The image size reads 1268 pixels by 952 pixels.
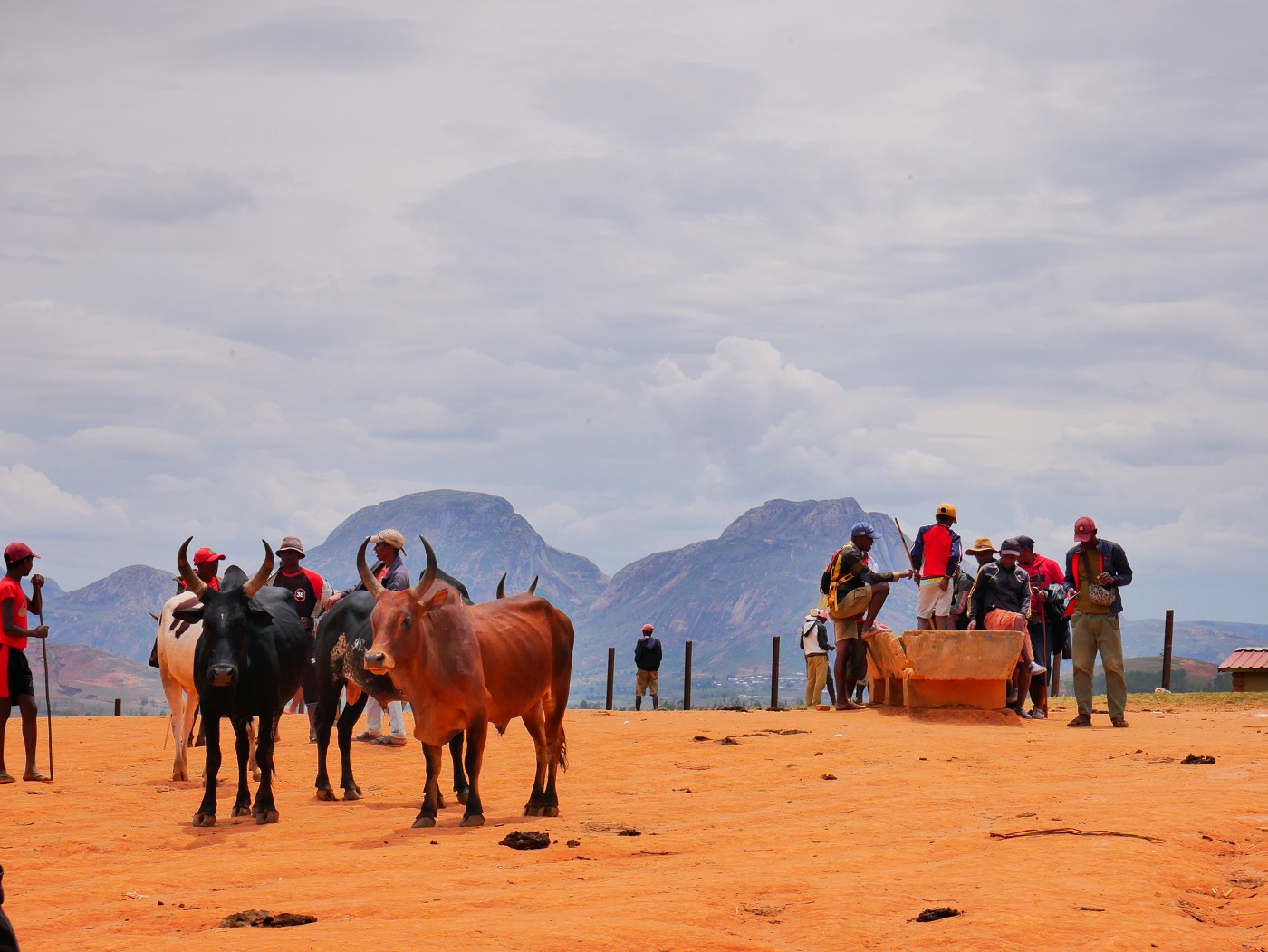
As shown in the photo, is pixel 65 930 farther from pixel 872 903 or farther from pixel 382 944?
pixel 872 903

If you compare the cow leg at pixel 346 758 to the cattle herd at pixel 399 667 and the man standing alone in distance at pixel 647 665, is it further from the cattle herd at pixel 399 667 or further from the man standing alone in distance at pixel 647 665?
the man standing alone in distance at pixel 647 665

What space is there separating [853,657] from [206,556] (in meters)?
8.37

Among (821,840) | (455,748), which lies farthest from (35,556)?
(821,840)

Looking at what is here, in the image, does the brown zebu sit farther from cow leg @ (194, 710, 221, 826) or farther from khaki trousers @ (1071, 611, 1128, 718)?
khaki trousers @ (1071, 611, 1128, 718)

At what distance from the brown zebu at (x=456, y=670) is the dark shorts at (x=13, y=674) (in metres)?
4.97

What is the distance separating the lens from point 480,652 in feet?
38.4

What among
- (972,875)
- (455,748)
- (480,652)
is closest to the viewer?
(972,875)

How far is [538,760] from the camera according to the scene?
38.3 feet

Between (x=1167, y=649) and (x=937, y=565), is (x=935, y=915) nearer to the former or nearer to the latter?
(x=937, y=565)

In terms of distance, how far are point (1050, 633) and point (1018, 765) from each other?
8.54 meters

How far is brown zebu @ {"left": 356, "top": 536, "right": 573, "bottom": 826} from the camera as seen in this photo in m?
11.3

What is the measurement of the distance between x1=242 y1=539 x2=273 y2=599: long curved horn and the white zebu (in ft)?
7.00

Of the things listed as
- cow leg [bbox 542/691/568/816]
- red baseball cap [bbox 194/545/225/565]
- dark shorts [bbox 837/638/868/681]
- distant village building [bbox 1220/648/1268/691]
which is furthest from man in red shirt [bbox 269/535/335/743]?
distant village building [bbox 1220/648/1268/691]

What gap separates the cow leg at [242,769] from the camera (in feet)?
39.3
